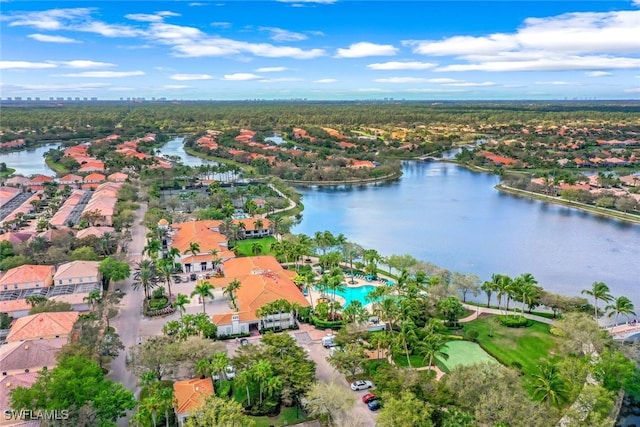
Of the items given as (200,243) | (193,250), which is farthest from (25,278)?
(200,243)

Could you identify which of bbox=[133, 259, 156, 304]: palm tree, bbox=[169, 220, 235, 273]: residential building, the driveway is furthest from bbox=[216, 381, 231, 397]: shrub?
bbox=[169, 220, 235, 273]: residential building

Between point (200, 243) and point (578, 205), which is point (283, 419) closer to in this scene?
point (200, 243)

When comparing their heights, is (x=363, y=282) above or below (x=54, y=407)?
below

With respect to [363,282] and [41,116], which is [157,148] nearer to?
[41,116]

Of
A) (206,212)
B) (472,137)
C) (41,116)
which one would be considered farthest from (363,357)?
(41,116)

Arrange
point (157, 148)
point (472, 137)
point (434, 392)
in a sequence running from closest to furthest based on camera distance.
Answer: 1. point (434, 392)
2. point (157, 148)
3. point (472, 137)

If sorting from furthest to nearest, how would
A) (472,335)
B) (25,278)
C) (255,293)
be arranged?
(25,278)
(255,293)
(472,335)
